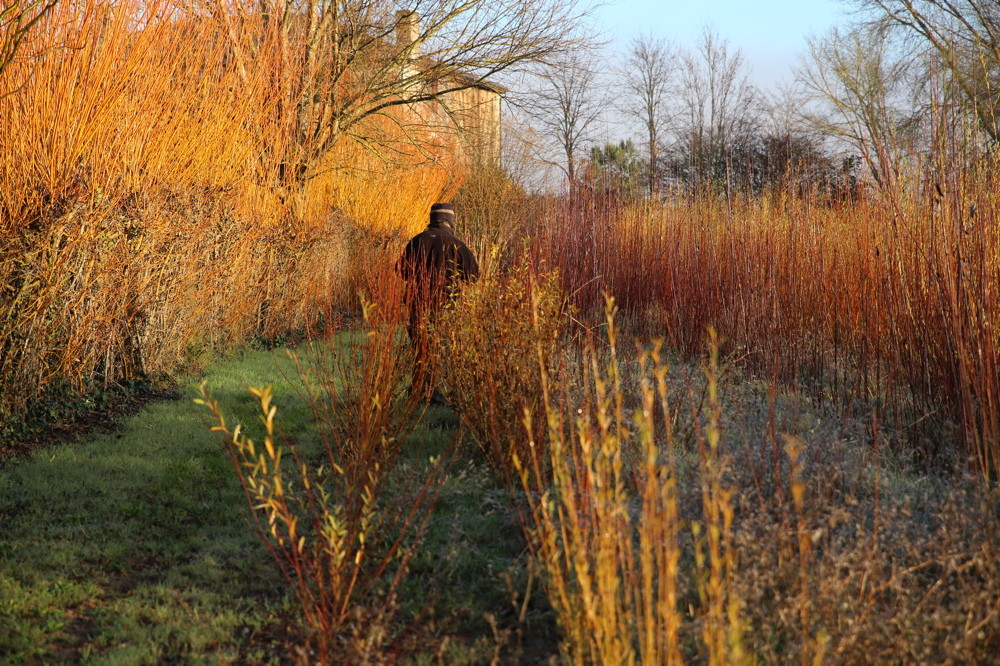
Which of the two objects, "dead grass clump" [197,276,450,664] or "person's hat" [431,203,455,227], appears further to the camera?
"person's hat" [431,203,455,227]

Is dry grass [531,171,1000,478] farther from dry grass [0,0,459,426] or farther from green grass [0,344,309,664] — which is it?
dry grass [0,0,459,426]

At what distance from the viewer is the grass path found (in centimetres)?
254

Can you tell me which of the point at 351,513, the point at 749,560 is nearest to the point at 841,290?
the point at 749,560

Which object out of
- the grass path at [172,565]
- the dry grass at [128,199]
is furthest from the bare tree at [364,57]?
the grass path at [172,565]

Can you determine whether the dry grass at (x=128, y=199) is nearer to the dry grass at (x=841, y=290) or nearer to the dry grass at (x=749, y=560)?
the dry grass at (x=841, y=290)

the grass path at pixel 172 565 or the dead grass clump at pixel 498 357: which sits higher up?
the dead grass clump at pixel 498 357

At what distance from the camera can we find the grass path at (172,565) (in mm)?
2539

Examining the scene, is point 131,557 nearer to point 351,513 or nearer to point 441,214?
point 351,513

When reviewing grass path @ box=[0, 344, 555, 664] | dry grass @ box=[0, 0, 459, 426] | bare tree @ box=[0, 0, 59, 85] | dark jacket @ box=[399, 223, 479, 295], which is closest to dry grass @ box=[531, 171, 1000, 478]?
dark jacket @ box=[399, 223, 479, 295]

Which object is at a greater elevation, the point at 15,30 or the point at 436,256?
the point at 15,30

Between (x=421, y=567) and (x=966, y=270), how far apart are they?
2.93 meters

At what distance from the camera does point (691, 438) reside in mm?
4480

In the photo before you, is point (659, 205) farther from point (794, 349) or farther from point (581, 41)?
point (794, 349)

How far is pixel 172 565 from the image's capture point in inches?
127
